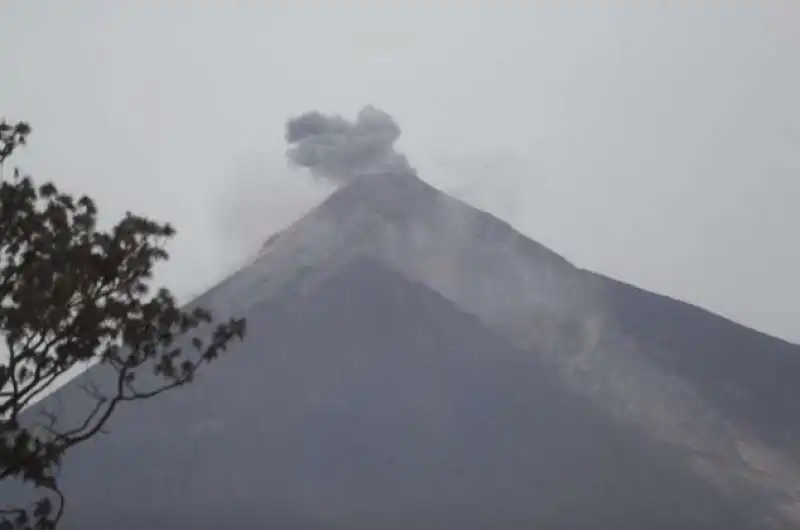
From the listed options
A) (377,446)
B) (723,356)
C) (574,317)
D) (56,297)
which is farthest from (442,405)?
(56,297)

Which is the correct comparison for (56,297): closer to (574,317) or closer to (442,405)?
(442,405)

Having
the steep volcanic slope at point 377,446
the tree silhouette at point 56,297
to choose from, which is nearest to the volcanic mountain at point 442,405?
the steep volcanic slope at point 377,446

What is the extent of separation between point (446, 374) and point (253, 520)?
15494 millimetres

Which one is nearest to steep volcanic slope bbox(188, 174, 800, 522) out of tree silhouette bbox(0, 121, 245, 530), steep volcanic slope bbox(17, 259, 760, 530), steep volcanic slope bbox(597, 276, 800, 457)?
steep volcanic slope bbox(597, 276, 800, 457)

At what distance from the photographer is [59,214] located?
→ 12.3 meters

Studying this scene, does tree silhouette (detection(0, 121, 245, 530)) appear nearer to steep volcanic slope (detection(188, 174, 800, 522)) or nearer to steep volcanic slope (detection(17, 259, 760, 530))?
steep volcanic slope (detection(17, 259, 760, 530))

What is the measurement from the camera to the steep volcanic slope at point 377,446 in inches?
1740

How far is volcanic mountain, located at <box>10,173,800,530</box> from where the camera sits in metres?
45.2

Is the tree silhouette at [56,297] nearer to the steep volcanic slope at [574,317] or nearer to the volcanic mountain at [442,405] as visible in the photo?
the volcanic mountain at [442,405]

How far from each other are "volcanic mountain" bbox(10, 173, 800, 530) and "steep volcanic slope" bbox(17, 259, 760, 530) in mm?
115

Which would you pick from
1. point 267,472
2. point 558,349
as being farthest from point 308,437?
point 558,349

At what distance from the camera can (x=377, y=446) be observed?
49875 millimetres

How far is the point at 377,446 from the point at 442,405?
4.96 m

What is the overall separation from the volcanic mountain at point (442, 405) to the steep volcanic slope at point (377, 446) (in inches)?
4.5
